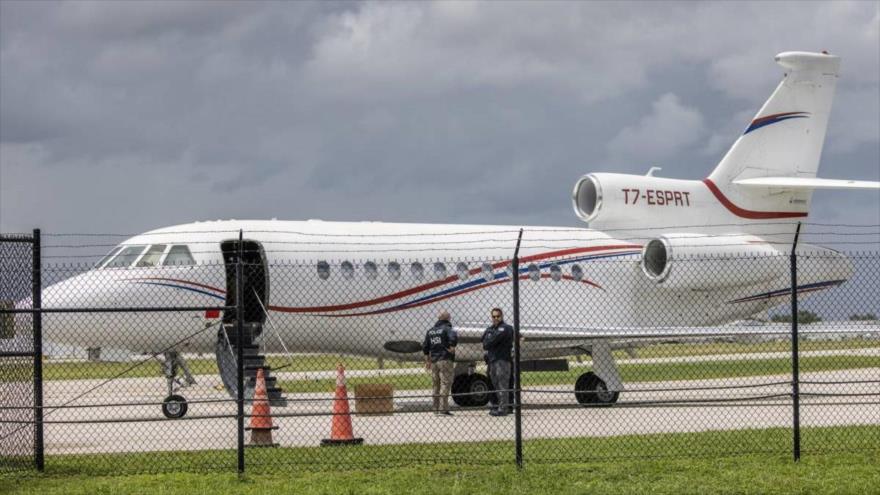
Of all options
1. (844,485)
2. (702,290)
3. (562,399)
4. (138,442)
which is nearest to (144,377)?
(562,399)

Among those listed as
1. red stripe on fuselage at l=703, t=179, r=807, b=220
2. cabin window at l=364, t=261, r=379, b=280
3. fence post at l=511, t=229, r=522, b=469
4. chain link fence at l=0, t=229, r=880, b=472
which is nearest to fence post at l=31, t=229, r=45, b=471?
chain link fence at l=0, t=229, r=880, b=472

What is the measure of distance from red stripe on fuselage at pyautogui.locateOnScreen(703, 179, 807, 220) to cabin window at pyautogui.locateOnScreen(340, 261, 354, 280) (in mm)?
8807

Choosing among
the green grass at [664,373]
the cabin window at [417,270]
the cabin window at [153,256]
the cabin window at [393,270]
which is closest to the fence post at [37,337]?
the cabin window at [153,256]

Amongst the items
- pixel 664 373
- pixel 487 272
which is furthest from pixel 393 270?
pixel 664 373

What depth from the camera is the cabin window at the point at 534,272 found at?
25500 millimetres

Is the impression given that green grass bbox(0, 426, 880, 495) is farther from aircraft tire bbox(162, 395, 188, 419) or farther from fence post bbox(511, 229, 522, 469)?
aircraft tire bbox(162, 395, 188, 419)

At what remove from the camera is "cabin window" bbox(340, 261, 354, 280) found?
23.3 m

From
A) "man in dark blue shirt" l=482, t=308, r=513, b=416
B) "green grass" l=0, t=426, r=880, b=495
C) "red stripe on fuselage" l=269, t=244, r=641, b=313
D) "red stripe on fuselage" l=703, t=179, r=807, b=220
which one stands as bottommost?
"green grass" l=0, t=426, r=880, b=495

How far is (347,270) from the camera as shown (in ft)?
76.6

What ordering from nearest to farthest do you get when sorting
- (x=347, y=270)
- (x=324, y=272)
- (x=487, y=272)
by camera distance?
(x=324, y=272) < (x=347, y=270) < (x=487, y=272)

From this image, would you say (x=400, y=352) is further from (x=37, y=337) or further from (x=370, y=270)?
(x=37, y=337)

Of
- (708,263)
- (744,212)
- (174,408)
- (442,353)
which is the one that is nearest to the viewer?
(174,408)

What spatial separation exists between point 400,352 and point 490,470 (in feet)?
36.5

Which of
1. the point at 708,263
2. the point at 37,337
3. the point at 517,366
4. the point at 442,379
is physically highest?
the point at 708,263
